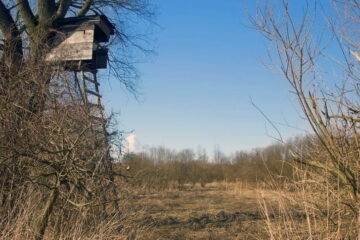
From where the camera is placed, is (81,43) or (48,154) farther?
(81,43)

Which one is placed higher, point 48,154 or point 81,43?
point 81,43

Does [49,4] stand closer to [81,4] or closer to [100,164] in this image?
[81,4]

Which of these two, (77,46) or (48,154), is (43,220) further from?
(77,46)

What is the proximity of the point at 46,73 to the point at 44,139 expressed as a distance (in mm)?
1630

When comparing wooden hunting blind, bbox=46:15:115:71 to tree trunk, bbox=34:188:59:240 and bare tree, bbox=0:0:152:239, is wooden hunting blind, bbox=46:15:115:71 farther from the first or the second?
tree trunk, bbox=34:188:59:240

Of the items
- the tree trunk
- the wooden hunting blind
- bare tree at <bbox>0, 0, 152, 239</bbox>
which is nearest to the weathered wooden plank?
the wooden hunting blind

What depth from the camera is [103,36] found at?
9195 mm

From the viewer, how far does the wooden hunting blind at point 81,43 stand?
7945 mm

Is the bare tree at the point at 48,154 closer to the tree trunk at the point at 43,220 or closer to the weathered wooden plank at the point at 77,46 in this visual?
the tree trunk at the point at 43,220

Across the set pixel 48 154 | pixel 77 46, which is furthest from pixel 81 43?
pixel 48 154

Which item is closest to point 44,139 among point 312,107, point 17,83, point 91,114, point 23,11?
point 91,114

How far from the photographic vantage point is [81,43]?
8227 millimetres

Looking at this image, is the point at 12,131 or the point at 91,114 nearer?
the point at 12,131

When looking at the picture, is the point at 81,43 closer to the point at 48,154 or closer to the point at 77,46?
the point at 77,46
